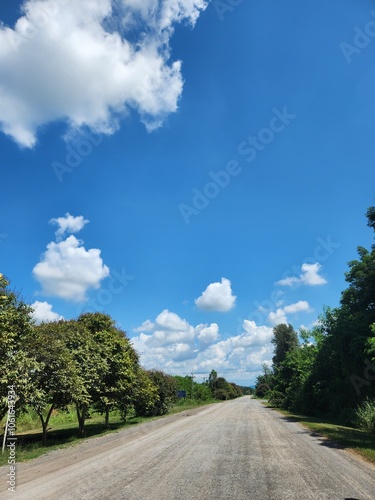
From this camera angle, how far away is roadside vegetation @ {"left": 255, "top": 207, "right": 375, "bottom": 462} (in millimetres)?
19516

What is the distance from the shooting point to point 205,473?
9641 millimetres

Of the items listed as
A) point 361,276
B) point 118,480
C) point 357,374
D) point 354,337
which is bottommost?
point 118,480

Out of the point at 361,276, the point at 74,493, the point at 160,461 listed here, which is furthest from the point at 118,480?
the point at 361,276

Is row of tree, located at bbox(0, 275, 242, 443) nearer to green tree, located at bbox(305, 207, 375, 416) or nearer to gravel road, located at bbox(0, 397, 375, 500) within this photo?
gravel road, located at bbox(0, 397, 375, 500)

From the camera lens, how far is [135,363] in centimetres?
3522

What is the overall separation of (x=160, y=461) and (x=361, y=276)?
71.3 feet

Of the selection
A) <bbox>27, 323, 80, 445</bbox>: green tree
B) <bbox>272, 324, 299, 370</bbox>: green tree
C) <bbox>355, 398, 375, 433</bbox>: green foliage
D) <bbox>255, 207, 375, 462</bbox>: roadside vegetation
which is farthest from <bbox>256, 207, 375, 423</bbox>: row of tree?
<bbox>272, 324, 299, 370</bbox>: green tree

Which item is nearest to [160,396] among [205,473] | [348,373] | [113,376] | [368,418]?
[113,376]

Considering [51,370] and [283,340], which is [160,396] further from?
[283,340]

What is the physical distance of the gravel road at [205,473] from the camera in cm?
782

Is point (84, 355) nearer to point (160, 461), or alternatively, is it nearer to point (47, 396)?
point (47, 396)

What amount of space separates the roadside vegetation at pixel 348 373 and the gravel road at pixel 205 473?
2.64m

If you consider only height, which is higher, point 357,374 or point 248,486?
point 357,374

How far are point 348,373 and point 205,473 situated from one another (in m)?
Answer: 18.7
